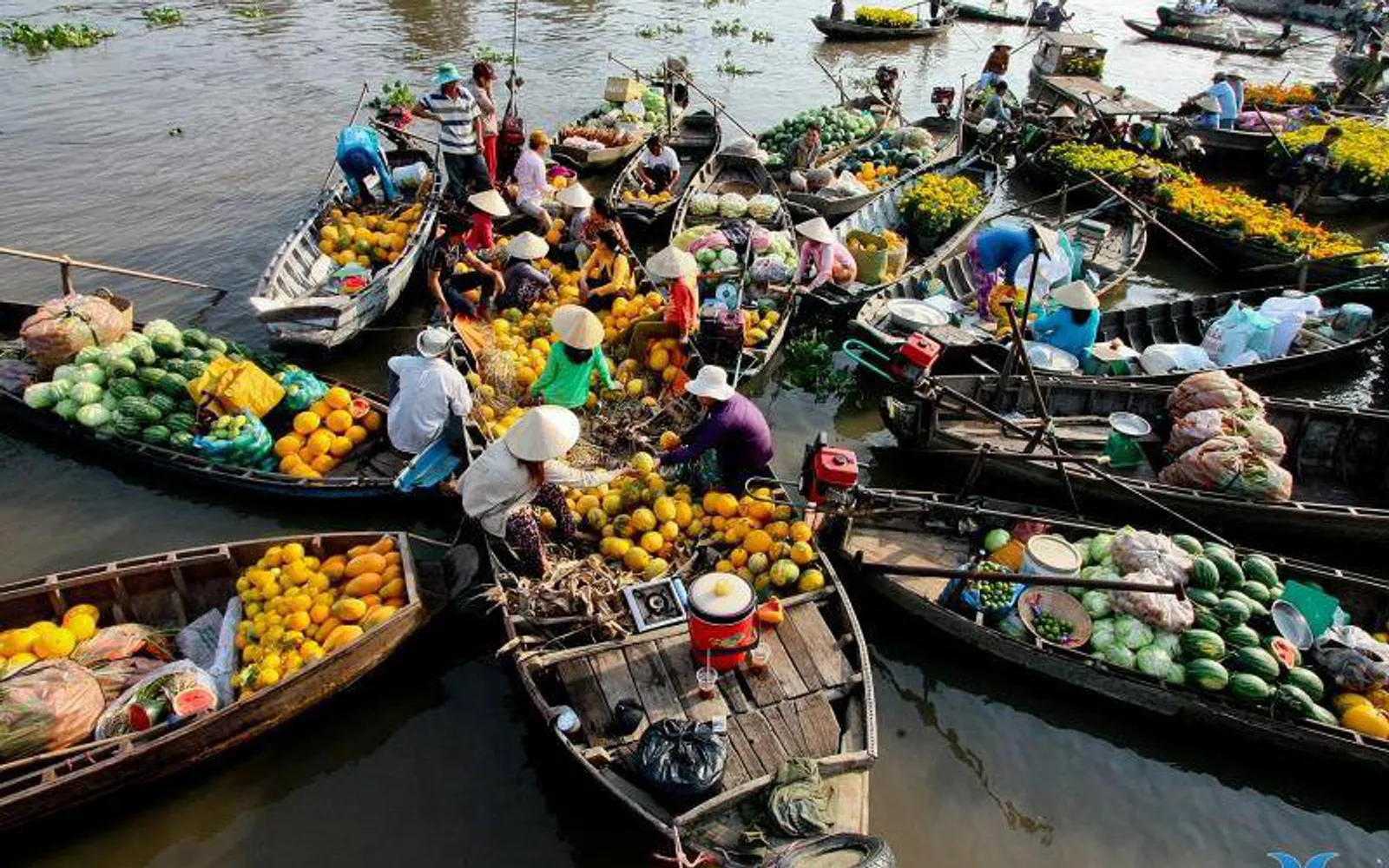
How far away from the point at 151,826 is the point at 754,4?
49.4m

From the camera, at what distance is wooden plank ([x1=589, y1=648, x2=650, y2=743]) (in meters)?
6.86

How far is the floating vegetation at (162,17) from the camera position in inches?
1254

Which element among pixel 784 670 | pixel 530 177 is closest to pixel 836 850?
pixel 784 670

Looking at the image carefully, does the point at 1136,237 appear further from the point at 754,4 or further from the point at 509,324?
the point at 754,4

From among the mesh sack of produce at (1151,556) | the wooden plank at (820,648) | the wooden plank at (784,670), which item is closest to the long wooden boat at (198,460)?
the wooden plank at (784,670)

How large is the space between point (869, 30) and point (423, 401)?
36412 mm

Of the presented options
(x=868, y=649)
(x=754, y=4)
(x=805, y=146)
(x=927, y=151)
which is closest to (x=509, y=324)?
(x=868, y=649)

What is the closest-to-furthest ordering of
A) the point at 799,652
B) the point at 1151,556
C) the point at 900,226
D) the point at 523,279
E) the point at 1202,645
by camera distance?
the point at 799,652 < the point at 1202,645 < the point at 1151,556 < the point at 523,279 < the point at 900,226

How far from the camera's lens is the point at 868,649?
881cm

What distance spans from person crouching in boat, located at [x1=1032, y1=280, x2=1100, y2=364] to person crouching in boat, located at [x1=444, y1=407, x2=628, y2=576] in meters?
7.66

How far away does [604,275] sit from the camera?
13203mm

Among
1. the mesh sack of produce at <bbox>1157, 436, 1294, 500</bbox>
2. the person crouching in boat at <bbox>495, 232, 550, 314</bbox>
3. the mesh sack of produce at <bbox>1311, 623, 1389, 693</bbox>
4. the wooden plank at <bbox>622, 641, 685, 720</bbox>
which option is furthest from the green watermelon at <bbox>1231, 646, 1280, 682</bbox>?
the person crouching in boat at <bbox>495, 232, 550, 314</bbox>

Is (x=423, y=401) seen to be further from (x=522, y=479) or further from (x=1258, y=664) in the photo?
(x=1258, y=664)

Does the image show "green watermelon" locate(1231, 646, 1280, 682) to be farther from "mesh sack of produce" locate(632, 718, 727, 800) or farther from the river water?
"mesh sack of produce" locate(632, 718, 727, 800)
